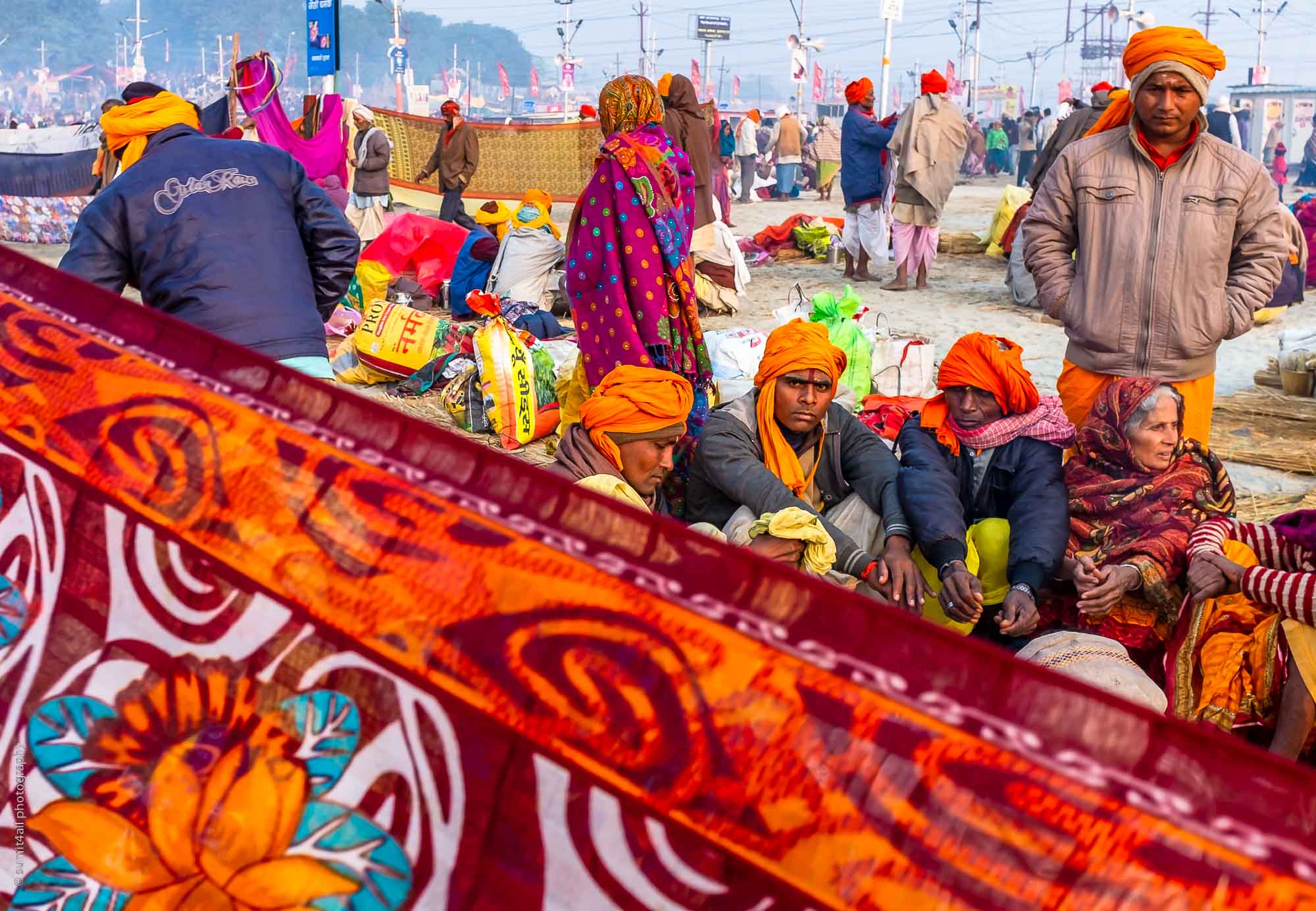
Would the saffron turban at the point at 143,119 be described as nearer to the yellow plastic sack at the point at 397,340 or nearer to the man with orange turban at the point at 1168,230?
the man with orange turban at the point at 1168,230

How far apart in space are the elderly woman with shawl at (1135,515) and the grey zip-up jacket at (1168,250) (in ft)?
1.21

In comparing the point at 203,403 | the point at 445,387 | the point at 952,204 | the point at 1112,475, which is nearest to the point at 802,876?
the point at 203,403

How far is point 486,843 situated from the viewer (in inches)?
46.3

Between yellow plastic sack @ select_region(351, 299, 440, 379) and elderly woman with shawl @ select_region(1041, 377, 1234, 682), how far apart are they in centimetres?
414

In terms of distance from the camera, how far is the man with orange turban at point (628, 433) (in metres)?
3.43

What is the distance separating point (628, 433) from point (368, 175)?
9174 millimetres

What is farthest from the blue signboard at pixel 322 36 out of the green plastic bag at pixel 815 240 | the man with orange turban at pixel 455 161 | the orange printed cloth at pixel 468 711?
the orange printed cloth at pixel 468 711

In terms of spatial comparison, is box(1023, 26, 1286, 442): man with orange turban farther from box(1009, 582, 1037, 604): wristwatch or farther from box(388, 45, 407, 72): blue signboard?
box(388, 45, 407, 72): blue signboard

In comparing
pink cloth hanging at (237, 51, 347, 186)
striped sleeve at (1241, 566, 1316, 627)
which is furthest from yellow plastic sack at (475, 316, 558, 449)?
pink cloth hanging at (237, 51, 347, 186)

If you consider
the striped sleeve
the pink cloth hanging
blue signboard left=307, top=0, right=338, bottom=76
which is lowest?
the striped sleeve

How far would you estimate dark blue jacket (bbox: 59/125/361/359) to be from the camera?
2980mm

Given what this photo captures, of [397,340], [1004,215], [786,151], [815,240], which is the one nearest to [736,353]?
[397,340]

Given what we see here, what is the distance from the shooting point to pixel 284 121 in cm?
1144

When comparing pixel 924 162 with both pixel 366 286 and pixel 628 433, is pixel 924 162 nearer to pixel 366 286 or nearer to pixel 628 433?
pixel 366 286
